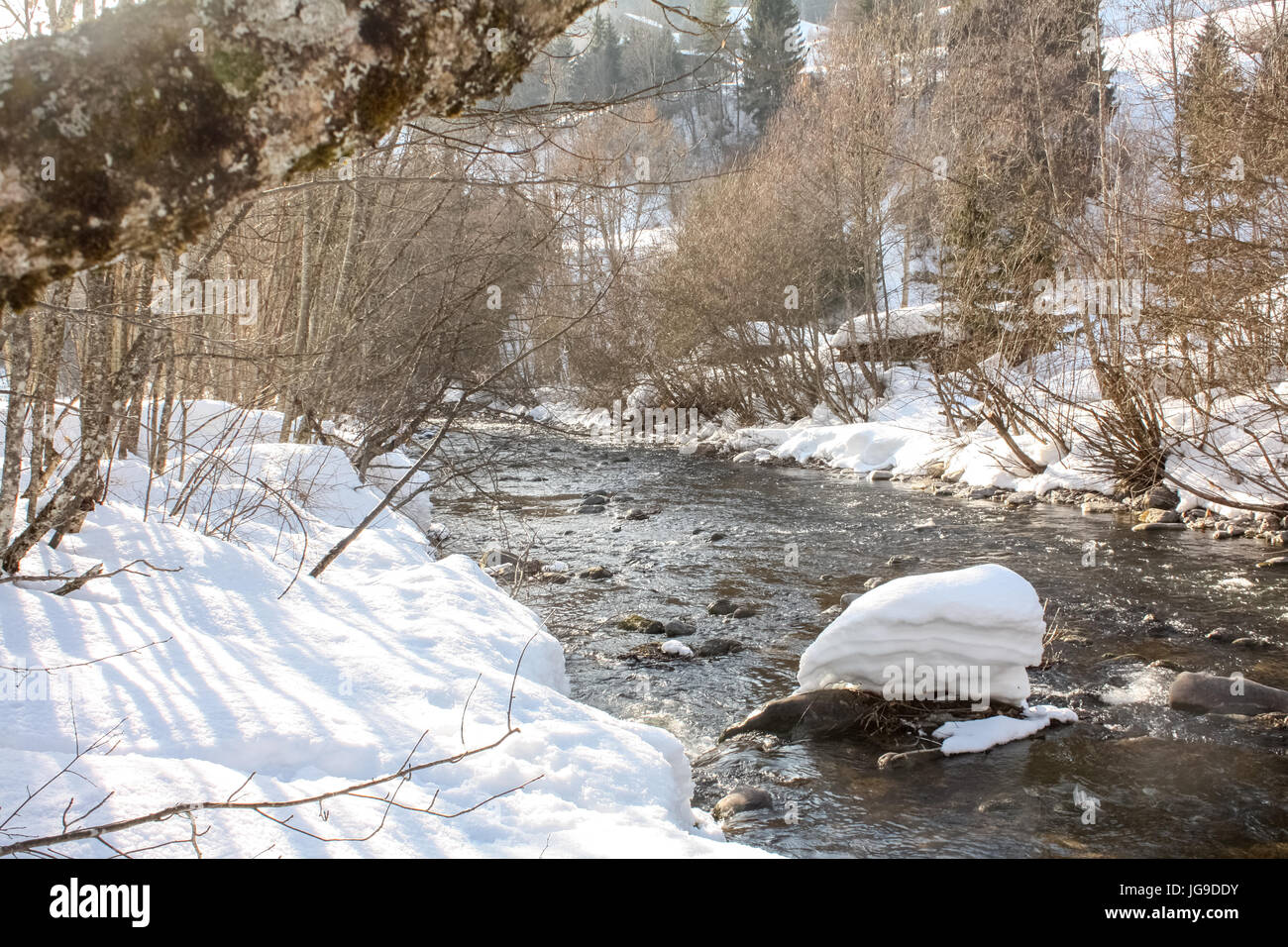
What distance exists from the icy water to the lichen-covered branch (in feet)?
13.5

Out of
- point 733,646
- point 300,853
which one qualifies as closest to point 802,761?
point 733,646

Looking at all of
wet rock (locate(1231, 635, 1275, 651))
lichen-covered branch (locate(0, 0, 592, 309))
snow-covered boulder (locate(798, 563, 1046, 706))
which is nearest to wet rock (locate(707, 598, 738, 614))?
snow-covered boulder (locate(798, 563, 1046, 706))

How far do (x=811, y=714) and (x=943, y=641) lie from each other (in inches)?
41.7

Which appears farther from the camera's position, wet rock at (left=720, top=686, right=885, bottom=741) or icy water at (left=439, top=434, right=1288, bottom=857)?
wet rock at (left=720, top=686, right=885, bottom=741)

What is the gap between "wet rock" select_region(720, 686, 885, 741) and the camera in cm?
616

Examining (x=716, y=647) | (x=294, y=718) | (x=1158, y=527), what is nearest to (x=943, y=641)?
(x=716, y=647)

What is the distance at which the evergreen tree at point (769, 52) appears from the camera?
44000mm

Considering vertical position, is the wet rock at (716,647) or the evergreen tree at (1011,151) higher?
the evergreen tree at (1011,151)

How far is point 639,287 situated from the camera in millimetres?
24172

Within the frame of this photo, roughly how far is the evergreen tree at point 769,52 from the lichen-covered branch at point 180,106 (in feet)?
137

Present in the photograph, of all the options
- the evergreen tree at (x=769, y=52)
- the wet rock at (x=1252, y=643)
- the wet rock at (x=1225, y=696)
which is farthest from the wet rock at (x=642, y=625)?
→ the evergreen tree at (x=769, y=52)

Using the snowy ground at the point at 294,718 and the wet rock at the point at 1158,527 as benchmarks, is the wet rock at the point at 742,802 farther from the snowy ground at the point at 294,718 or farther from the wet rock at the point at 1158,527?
the wet rock at the point at 1158,527

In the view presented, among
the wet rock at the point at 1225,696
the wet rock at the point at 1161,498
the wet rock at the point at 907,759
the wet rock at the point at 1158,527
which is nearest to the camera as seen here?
the wet rock at the point at 907,759

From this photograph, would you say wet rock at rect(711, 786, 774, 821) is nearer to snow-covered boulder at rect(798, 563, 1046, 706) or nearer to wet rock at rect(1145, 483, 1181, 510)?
snow-covered boulder at rect(798, 563, 1046, 706)
